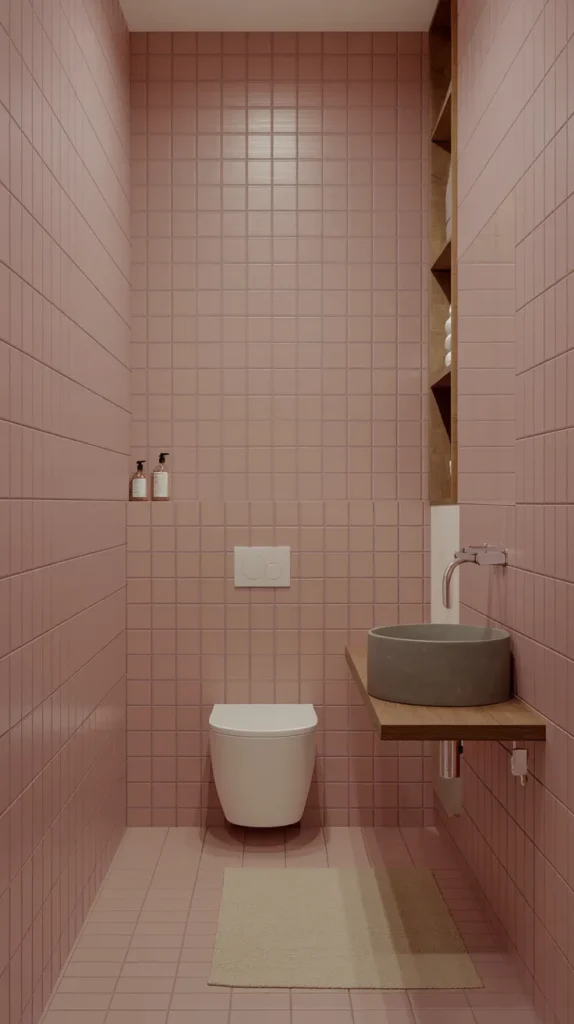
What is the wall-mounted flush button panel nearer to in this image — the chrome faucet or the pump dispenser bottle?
the pump dispenser bottle

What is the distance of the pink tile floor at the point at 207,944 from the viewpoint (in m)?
1.90

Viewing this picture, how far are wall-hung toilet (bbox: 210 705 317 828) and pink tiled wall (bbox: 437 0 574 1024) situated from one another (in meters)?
0.52

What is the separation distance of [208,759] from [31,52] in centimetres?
224

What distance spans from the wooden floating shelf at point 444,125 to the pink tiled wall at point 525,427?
25 cm

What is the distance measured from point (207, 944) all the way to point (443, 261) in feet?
7.32

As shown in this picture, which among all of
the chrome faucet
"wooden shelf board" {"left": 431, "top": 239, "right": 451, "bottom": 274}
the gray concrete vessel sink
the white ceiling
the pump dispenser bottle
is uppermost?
the white ceiling

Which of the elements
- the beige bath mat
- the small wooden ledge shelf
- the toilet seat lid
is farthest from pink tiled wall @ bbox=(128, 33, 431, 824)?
Result: the small wooden ledge shelf

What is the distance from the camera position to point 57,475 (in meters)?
2.04

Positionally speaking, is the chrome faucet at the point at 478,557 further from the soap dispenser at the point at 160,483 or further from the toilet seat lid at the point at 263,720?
the soap dispenser at the point at 160,483

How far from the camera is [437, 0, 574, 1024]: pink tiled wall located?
1689 mm

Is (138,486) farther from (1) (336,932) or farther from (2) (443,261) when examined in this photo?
(1) (336,932)

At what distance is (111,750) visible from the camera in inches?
107

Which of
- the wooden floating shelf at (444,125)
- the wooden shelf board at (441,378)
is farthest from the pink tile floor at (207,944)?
the wooden floating shelf at (444,125)

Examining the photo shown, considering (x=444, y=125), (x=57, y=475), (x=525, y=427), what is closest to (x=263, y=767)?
(x=57, y=475)
